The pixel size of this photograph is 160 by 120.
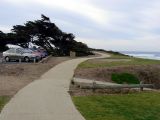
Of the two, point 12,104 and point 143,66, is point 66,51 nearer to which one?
point 143,66

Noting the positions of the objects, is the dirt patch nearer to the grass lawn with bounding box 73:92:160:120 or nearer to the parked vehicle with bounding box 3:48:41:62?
the grass lawn with bounding box 73:92:160:120

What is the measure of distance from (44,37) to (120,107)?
5057 centimetres

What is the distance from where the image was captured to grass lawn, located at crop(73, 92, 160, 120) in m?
15.1

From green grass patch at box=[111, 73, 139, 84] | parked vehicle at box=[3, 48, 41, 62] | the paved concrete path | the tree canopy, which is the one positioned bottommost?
green grass patch at box=[111, 73, 139, 84]

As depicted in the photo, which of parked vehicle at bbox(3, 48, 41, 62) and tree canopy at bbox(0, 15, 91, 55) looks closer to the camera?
parked vehicle at bbox(3, 48, 41, 62)

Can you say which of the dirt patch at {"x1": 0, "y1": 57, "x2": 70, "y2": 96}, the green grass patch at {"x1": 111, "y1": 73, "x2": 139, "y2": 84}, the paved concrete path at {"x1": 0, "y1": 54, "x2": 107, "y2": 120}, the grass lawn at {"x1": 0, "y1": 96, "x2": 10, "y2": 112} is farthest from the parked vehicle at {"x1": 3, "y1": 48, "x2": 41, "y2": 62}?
the grass lawn at {"x1": 0, "y1": 96, "x2": 10, "y2": 112}

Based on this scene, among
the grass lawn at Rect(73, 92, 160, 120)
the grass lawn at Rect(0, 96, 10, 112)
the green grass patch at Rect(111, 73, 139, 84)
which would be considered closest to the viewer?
the grass lawn at Rect(73, 92, 160, 120)

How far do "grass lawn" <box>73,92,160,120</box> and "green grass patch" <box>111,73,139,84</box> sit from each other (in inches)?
451

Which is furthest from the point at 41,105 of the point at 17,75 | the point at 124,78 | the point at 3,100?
the point at 124,78

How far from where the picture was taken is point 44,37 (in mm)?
67312

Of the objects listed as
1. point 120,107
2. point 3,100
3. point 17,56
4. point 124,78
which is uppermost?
point 17,56

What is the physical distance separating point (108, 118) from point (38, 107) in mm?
2505

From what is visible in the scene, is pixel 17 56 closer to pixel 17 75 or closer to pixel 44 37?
pixel 17 75

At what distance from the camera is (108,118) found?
14.3 metres
